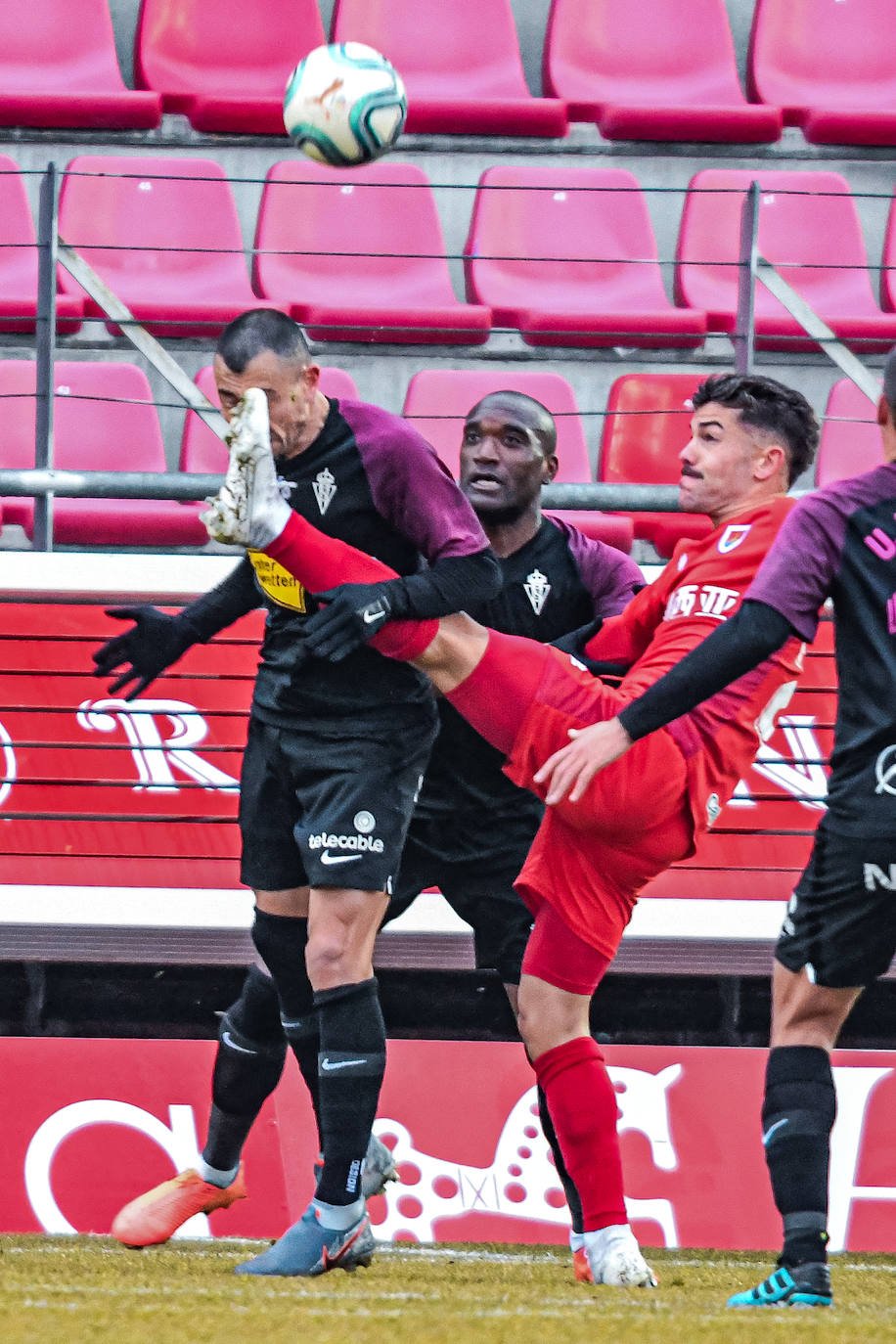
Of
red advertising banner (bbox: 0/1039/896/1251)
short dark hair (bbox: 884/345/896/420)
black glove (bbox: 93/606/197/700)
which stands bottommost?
red advertising banner (bbox: 0/1039/896/1251)

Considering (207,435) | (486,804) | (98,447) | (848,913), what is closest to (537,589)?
(486,804)

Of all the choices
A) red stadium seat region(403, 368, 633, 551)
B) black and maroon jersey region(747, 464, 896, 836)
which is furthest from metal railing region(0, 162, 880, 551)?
black and maroon jersey region(747, 464, 896, 836)

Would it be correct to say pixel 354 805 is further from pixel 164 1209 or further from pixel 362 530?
pixel 164 1209

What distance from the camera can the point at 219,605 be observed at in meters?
4.14

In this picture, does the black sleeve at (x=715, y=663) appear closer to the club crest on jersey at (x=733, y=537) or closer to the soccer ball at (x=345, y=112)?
the club crest on jersey at (x=733, y=537)

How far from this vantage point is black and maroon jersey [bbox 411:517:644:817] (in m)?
4.20

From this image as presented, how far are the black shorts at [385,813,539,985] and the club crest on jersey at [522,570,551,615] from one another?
1.72 feet

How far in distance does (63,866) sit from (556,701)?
2.08m

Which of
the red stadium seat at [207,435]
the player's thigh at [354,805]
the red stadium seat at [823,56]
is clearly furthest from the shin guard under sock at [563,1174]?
the red stadium seat at [823,56]

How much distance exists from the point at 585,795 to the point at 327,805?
1.79 feet

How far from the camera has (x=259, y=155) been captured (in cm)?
834

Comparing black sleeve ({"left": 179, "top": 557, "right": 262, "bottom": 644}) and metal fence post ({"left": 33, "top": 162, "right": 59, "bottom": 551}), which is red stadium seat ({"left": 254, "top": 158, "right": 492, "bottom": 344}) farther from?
black sleeve ({"left": 179, "top": 557, "right": 262, "bottom": 644})

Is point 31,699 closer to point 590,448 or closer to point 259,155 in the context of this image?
point 590,448

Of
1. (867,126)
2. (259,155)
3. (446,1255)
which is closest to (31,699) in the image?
(446,1255)
